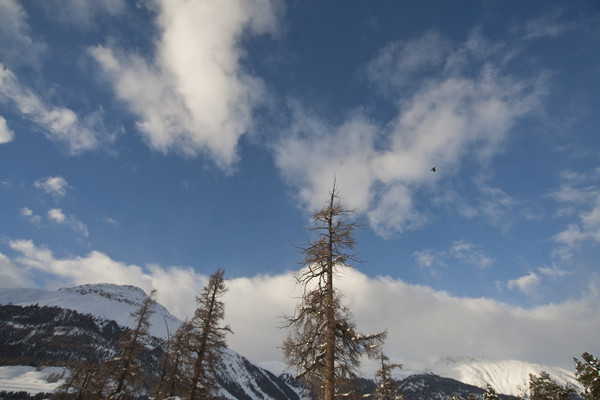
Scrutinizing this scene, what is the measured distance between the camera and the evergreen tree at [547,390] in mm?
32469

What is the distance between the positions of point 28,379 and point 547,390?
200m

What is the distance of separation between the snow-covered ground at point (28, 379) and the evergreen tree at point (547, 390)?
15807 centimetres

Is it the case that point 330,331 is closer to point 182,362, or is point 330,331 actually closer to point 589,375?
point 182,362

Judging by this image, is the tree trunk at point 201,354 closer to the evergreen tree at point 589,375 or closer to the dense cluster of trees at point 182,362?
the dense cluster of trees at point 182,362

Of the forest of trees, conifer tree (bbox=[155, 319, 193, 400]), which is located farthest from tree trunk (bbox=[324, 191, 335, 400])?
conifer tree (bbox=[155, 319, 193, 400])

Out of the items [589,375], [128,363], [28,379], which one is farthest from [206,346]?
[28,379]

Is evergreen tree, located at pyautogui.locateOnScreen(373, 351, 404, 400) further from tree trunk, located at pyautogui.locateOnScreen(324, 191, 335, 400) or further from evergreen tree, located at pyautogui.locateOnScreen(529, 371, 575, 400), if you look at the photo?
evergreen tree, located at pyautogui.locateOnScreen(529, 371, 575, 400)

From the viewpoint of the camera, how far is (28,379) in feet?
454

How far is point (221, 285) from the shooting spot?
790 inches

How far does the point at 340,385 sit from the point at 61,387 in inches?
1125

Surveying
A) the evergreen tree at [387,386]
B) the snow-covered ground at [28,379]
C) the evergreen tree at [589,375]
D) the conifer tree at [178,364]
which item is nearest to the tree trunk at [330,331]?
the conifer tree at [178,364]

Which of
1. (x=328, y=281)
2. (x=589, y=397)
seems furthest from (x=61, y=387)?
(x=589, y=397)

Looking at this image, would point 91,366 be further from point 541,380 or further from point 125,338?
point 541,380

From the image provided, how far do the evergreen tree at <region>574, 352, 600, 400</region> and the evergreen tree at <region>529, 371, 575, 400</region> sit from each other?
2.69 metres
